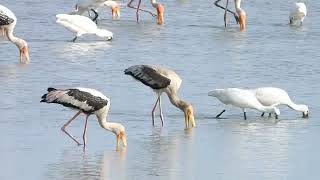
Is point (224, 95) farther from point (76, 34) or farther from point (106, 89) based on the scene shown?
point (76, 34)

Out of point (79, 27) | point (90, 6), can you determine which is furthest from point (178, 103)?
point (90, 6)

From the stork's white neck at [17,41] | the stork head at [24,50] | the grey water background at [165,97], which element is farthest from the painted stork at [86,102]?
the stork's white neck at [17,41]

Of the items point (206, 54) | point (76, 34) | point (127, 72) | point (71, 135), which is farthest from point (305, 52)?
point (71, 135)

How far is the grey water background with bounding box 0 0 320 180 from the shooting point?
12.1 m

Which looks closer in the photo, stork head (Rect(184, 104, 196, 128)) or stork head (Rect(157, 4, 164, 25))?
stork head (Rect(184, 104, 196, 128))

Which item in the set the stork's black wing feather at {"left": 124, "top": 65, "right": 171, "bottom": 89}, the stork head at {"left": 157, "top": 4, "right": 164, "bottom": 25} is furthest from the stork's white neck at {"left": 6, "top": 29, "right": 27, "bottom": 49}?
the stork's black wing feather at {"left": 124, "top": 65, "right": 171, "bottom": 89}

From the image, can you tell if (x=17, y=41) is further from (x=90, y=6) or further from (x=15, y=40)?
(x=90, y=6)

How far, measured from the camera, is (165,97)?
17438 mm

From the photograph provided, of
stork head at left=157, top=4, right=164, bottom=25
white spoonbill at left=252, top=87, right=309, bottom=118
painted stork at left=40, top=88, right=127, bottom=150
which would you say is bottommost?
stork head at left=157, top=4, right=164, bottom=25

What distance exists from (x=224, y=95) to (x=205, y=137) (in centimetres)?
165

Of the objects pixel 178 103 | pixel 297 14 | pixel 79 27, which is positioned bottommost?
pixel 297 14

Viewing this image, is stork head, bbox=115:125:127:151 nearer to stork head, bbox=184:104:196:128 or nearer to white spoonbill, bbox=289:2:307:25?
stork head, bbox=184:104:196:128

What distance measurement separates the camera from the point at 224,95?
15.6 metres

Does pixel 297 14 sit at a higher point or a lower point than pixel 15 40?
lower
